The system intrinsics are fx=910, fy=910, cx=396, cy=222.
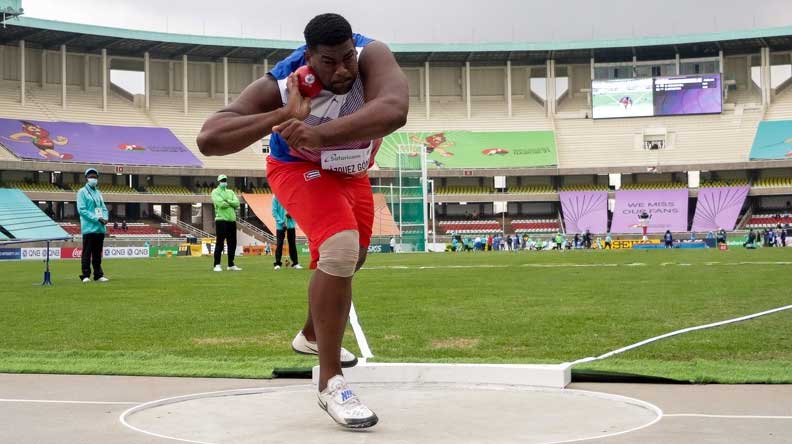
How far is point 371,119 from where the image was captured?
3.55 m

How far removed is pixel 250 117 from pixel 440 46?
6689 cm

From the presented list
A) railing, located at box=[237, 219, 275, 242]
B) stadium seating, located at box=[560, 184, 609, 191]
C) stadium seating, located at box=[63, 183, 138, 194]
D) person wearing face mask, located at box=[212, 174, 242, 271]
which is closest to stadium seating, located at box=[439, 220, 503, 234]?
stadium seating, located at box=[560, 184, 609, 191]

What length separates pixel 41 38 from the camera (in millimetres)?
61406

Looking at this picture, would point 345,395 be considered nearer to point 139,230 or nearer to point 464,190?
point 139,230

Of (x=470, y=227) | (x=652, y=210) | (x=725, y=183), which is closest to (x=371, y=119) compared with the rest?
(x=652, y=210)

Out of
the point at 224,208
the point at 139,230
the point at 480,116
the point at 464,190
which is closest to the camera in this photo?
the point at 224,208

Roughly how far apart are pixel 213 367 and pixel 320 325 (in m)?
1.73

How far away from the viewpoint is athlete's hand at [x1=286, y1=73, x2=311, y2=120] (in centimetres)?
354

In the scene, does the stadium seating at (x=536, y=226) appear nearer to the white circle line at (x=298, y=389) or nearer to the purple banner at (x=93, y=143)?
the purple banner at (x=93, y=143)

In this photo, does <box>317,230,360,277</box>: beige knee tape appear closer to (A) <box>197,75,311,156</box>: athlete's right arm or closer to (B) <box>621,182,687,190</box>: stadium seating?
(A) <box>197,75,311,156</box>: athlete's right arm

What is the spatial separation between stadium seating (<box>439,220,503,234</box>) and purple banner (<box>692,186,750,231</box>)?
44.2ft

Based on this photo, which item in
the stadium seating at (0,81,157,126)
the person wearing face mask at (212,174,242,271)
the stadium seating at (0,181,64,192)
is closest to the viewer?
A: the person wearing face mask at (212,174,242,271)

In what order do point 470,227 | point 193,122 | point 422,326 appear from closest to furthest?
point 422,326 < point 470,227 < point 193,122

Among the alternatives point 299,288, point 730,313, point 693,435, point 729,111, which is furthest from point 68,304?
point 729,111
